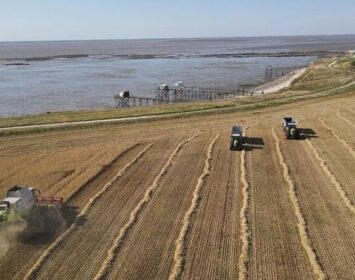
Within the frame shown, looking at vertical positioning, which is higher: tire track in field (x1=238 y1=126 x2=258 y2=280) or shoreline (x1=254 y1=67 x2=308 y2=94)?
tire track in field (x1=238 y1=126 x2=258 y2=280)

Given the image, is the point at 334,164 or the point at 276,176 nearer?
the point at 276,176

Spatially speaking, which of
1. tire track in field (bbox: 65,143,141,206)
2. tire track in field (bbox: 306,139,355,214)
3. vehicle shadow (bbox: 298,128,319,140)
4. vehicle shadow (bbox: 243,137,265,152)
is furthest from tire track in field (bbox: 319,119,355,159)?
tire track in field (bbox: 65,143,141,206)

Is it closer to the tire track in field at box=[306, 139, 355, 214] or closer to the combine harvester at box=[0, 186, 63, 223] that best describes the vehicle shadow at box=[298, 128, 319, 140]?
the tire track in field at box=[306, 139, 355, 214]

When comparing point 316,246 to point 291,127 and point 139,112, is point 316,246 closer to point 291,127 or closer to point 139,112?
point 291,127

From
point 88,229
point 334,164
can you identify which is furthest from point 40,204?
point 334,164

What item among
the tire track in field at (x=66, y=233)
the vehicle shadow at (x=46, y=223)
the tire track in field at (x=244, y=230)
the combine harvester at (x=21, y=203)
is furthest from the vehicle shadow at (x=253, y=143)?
the combine harvester at (x=21, y=203)

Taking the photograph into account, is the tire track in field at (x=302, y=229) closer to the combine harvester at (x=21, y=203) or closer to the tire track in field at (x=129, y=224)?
the tire track in field at (x=129, y=224)
